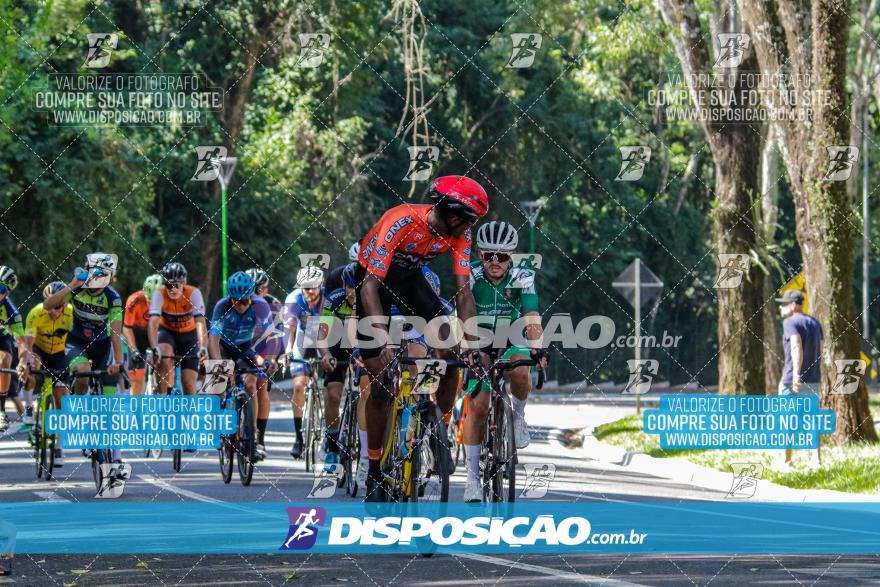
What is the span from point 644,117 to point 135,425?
115 ft

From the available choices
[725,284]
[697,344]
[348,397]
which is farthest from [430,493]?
[697,344]

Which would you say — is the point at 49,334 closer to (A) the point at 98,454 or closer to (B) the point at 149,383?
(B) the point at 149,383

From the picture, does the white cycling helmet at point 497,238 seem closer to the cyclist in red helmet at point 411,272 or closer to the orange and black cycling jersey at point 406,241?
the cyclist in red helmet at point 411,272

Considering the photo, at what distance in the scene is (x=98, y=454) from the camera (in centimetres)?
1385

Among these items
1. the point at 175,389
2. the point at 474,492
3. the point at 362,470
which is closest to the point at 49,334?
the point at 175,389

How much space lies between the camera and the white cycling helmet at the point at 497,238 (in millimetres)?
11398

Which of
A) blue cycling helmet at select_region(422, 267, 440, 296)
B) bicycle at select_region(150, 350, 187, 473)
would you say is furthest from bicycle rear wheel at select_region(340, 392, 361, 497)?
bicycle at select_region(150, 350, 187, 473)

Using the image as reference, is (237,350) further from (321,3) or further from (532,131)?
(532,131)

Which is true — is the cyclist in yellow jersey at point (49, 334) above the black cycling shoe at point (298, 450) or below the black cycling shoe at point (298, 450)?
above

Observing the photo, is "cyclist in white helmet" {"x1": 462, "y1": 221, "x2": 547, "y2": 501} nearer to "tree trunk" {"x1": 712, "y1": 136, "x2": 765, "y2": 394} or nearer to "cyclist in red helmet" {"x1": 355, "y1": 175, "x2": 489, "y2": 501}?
"cyclist in red helmet" {"x1": 355, "y1": 175, "x2": 489, "y2": 501}

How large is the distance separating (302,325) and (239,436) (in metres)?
2.06

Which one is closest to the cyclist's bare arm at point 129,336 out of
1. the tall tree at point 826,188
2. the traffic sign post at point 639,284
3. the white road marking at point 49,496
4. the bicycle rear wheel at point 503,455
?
the white road marking at point 49,496

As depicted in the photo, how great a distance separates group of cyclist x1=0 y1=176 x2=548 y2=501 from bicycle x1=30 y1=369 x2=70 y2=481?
0.27 feet

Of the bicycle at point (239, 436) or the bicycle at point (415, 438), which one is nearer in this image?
the bicycle at point (415, 438)
